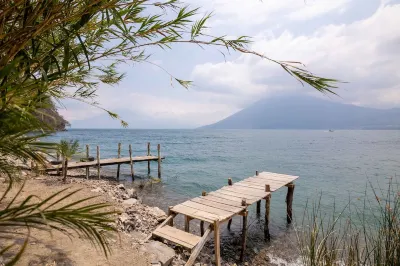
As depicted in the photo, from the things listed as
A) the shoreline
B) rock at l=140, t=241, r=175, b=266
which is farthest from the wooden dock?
the shoreline

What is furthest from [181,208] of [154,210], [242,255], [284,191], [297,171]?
[297,171]

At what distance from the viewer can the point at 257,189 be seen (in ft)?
31.8

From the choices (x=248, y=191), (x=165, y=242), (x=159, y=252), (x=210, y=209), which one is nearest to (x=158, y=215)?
(x=165, y=242)

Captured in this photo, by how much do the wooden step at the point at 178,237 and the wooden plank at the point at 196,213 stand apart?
50 cm

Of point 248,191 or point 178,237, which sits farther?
point 248,191

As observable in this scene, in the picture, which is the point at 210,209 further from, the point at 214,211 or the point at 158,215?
the point at 158,215

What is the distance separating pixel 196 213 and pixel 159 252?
1491 mm

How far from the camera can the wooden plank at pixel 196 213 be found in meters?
6.68

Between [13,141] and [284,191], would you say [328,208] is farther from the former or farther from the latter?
[13,141]

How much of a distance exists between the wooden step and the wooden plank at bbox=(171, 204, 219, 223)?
496mm

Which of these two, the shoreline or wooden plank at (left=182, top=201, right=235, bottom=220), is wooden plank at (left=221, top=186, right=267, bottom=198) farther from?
wooden plank at (left=182, top=201, right=235, bottom=220)

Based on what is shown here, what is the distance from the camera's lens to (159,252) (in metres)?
6.06

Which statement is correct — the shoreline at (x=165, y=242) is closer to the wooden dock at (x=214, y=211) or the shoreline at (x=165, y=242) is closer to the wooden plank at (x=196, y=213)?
the wooden dock at (x=214, y=211)

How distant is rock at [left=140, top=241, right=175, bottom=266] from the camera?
5.72 meters
